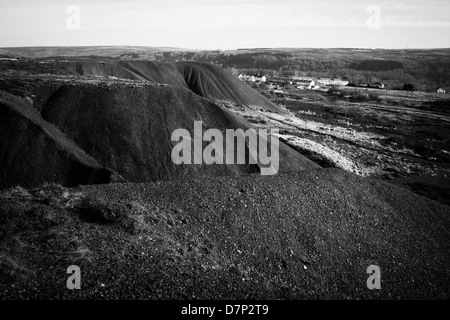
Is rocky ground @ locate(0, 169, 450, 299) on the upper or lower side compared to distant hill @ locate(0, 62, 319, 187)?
lower

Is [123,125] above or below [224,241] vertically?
above

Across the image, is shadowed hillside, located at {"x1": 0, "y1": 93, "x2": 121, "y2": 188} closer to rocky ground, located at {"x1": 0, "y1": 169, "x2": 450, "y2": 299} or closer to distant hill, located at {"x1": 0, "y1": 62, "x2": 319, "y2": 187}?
distant hill, located at {"x1": 0, "y1": 62, "x2": 319, "y2": 187}

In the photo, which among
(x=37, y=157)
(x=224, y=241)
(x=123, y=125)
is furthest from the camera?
(x=123, y=125)

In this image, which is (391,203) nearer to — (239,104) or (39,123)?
(39,123)

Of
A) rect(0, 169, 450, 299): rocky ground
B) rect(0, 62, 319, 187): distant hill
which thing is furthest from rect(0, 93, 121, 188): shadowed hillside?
rect(0, 169, 450, 299): rocky ground

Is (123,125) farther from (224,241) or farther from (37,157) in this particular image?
(224,241)

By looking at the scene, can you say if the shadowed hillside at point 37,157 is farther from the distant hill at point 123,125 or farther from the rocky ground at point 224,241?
the rocky ground at point 224,241

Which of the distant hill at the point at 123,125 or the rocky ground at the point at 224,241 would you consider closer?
the rocky ground at the point at 224,241

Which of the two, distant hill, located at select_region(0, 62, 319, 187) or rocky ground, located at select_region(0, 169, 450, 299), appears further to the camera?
distant hill, located at select_region(0, 62, 319, 187)

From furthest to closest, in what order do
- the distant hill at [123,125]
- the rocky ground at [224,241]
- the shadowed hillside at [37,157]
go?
the distant hill at [123,125] → the shadowed hillside at [37,157] → the rocky ground at [224,241]

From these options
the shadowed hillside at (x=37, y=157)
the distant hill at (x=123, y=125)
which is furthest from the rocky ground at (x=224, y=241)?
the distant hill at (x=123, y=125)

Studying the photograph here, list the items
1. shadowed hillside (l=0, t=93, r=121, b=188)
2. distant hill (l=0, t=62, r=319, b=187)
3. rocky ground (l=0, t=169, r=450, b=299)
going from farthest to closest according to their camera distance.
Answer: distant hill (l=0, t=62, r=319, b=187) < shadowed hillside (l=0, t=93, r=121, b=188) < rocky ground (l=0, t=169, r=450, b=299)

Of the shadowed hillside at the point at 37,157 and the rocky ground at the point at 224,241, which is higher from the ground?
the shadowed hillside at the point at 37,157

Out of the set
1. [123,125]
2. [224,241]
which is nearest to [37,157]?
[123,125]
